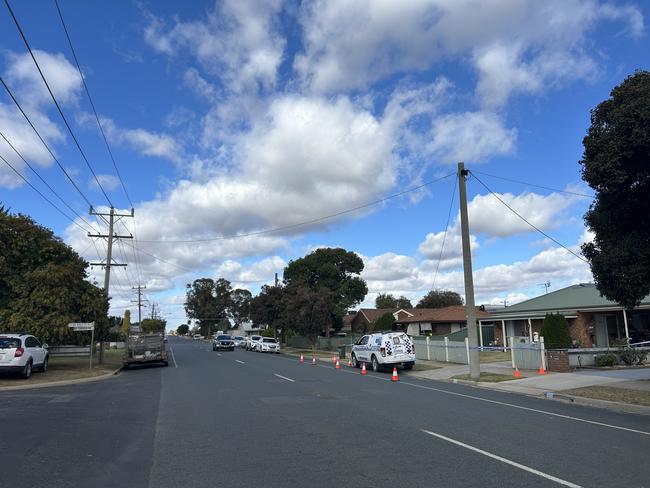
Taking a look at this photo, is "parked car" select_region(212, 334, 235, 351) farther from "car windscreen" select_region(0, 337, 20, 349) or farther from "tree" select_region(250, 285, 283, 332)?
"car windscreen" select_region(0, 337, 20, 349)

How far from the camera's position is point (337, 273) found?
235 feet

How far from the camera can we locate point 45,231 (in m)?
27.1

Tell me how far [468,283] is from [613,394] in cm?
743

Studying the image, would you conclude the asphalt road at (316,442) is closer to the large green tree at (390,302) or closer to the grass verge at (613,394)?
the grass verge at (613,394)

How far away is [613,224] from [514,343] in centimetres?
960

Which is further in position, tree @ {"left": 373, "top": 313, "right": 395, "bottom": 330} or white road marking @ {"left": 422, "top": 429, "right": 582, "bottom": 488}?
tree @ {"left": 373, "top": 313, "right": 395, "bottom": 330}

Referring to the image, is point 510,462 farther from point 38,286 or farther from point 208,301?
point 208,301

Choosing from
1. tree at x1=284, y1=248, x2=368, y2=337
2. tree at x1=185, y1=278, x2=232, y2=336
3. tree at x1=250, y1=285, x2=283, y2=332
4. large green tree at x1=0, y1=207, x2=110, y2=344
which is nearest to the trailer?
large green tree at x1=0, y1=207, x2=110, y2=344

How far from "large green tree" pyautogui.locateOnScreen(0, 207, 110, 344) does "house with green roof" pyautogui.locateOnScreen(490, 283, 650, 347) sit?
911 inches

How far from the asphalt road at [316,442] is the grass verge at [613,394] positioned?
3.91ft

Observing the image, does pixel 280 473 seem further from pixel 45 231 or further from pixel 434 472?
pixel 45 231

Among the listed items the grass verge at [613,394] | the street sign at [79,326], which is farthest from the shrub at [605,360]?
the street sign at [79,326]

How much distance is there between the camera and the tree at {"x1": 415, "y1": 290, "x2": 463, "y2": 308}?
98.6 m

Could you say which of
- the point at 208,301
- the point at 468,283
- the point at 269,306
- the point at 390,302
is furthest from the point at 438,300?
the point at 468,283
